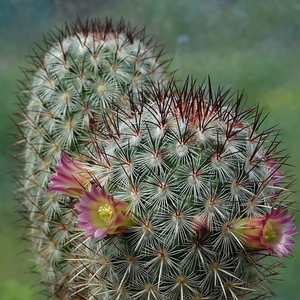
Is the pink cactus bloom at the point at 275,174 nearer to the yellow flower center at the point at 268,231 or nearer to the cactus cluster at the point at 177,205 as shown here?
the cactus cluster at the point at 177,205

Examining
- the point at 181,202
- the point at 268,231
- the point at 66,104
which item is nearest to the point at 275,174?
the point at 268,231

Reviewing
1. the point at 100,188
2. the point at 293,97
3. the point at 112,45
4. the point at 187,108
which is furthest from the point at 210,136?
the point at 293,97

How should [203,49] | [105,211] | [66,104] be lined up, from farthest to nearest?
[203,49] < [66,104] < [105,211]

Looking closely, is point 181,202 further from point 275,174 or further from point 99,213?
point 275,174

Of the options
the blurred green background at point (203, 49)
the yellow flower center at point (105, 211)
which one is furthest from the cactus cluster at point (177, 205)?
the blurred green background at point (203, 49)

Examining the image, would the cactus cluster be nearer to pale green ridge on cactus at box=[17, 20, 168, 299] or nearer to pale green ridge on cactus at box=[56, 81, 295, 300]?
pale green ridge on cactus at box=[56, 81, 295, 300]
